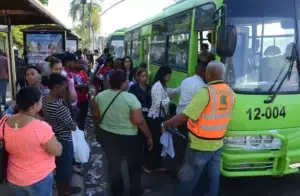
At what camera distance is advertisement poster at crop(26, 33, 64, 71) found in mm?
13086

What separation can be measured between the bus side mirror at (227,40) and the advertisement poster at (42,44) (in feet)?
30.8

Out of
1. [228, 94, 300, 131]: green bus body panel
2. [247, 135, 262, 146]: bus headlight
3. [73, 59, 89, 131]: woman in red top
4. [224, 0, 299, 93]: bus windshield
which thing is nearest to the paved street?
[247, 135, 262, 146]: bus headlight

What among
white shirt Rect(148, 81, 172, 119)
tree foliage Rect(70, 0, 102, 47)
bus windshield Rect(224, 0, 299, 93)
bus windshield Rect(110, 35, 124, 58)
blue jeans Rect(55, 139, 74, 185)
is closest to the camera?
blue jeans Rect(55, 139, 74, 185)

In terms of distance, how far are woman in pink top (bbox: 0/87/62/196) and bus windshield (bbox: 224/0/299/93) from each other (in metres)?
2.67

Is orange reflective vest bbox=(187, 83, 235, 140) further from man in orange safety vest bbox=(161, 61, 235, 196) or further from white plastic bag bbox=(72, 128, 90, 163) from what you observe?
white plastic bag bbox=(72, 128, 90, 163)

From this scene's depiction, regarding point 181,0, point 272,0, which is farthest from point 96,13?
point 272,0

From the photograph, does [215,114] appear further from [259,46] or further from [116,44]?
[116,44]

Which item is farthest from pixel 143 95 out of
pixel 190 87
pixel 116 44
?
pixel 116 44

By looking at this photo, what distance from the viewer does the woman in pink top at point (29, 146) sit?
3.05m

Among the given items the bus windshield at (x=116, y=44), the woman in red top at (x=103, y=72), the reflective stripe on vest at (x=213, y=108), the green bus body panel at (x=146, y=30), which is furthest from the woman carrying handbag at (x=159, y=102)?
the bus windshield at (x=116, y=44)

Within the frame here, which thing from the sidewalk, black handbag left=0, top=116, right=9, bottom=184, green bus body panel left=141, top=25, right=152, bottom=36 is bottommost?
the sidewalk

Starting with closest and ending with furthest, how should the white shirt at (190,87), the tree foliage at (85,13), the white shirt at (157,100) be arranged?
the white shirt at (190,87) < the white shirt at (157,100) < the tree foliage at (85,13)

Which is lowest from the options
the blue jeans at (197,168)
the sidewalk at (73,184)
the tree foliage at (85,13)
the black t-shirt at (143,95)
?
the sidewalk at (73,184)

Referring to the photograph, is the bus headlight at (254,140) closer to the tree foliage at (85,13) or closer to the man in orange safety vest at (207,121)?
the man in orange safety vest at (207,121)
